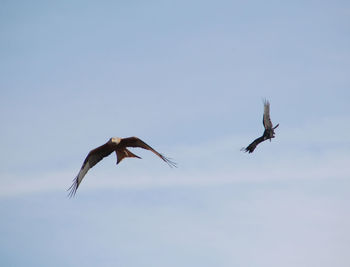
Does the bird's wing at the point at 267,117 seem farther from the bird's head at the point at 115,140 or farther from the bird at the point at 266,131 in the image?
the bird's head at the point at 115,140

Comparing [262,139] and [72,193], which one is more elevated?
[262,139]

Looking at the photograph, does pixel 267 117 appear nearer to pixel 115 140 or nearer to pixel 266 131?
pixel 266 131

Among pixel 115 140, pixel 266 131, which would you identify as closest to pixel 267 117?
pixel 266 131

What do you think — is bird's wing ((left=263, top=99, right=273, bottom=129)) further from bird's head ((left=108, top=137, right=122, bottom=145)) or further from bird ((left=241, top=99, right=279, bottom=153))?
bird's head ((left=108, top=137, right=122, bottom=145))

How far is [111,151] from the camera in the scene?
27703 mm

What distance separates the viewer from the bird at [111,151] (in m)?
26.1

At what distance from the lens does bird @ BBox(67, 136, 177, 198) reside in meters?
26.1

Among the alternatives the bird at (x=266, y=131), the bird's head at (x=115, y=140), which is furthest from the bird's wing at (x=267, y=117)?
the bird's head at (x=115, y=140)

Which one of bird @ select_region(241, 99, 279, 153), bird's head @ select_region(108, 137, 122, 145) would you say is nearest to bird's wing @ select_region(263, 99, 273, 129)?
bird @ select_region(241, 99, 279, 153)

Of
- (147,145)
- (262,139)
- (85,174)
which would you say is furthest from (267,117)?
(85,174)

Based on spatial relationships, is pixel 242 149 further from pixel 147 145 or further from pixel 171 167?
pixel 171 167

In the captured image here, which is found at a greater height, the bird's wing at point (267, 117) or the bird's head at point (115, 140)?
the bird's wing at point (267, 117)

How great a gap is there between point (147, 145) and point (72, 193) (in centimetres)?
336

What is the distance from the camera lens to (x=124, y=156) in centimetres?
2677
